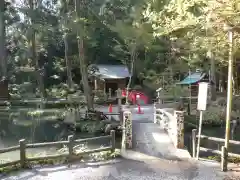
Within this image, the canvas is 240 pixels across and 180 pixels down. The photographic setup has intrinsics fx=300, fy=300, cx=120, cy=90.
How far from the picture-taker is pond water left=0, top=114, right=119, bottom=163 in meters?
12.6

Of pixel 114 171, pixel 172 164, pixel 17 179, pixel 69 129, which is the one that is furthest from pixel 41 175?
pixel 69 129

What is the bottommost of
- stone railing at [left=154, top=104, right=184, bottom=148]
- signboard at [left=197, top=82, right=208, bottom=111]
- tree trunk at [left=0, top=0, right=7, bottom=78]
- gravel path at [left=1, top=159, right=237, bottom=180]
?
gravel path at [left=1, top=159, right=237, bottom=180]

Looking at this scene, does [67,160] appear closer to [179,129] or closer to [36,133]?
[179,129]

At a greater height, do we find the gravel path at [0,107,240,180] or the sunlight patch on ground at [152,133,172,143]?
the sunlight patch on ground at [152,133,172,143]

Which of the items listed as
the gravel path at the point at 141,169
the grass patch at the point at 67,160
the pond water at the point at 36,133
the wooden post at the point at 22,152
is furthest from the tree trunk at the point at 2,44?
the gravel path at the point at 141,169

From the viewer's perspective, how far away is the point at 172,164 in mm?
8156

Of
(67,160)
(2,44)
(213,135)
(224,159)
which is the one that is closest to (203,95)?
(224,159)

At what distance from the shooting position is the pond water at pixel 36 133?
41.2 ft

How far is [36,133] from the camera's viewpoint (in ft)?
49.4

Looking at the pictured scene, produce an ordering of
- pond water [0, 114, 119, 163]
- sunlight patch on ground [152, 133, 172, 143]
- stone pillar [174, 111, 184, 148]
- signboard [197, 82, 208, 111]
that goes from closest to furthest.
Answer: signboard [197, 82, 208, 111], stone pillar [174, 111, 184, 148], sunlight patch on ground [152, 133, 172, 143], pond water [0, 114, 119, 163]

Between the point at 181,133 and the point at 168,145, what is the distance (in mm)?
597

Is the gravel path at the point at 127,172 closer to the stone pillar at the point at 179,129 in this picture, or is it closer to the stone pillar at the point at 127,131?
the stone pillar at the point at 127,131

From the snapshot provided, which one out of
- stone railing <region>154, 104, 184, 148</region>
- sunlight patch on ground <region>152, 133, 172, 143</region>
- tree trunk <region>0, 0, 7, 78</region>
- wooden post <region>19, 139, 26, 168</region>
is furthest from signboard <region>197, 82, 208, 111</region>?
tree trunk <region>0, 0, 7, 78</region>

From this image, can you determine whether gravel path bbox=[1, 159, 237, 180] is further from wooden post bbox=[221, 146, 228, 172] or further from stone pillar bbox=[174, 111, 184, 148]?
stone pillar bbox=[174, 111, 184, 148]
